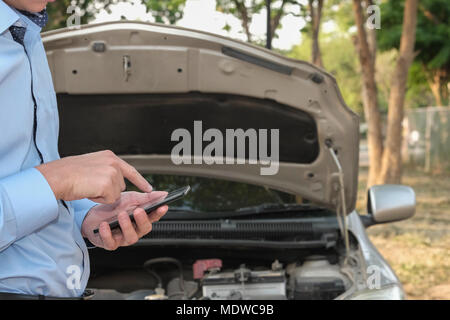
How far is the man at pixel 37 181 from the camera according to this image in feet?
3.29

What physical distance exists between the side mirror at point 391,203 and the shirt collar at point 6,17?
6.88ft

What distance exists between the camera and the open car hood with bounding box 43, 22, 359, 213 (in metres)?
2.26

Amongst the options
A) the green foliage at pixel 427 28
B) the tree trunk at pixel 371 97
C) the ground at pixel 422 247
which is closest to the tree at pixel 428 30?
the green foliage at pixel 427 28

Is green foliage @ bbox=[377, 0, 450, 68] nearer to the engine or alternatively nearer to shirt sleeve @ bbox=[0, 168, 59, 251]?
the engine

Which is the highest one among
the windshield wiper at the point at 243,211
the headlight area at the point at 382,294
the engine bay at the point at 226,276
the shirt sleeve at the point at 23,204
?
the shirt sleeve at the point at 23,204

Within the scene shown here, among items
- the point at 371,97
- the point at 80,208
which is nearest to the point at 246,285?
the point at 80,208

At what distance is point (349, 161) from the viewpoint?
2.52 m

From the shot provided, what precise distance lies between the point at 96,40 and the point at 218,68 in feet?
1.71

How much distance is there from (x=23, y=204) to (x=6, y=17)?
1.22ft

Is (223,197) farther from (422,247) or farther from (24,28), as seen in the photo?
(422,247)

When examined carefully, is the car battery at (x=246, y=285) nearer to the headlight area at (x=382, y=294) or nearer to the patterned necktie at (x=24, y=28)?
the headlight area at (x=382, y=294)

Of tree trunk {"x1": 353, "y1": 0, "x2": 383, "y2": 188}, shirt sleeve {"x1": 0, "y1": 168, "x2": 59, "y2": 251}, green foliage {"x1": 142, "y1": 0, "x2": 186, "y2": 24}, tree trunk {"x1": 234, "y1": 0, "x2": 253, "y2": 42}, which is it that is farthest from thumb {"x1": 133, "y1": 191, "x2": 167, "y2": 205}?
tree trunk {"x1": 353, "y1": 0, "x2": 383, "y2": 188}

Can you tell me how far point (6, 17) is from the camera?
1056 mm

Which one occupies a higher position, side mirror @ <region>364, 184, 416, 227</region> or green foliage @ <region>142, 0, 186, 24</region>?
green foliage @ <region>142, 0, 186, 24</region>
